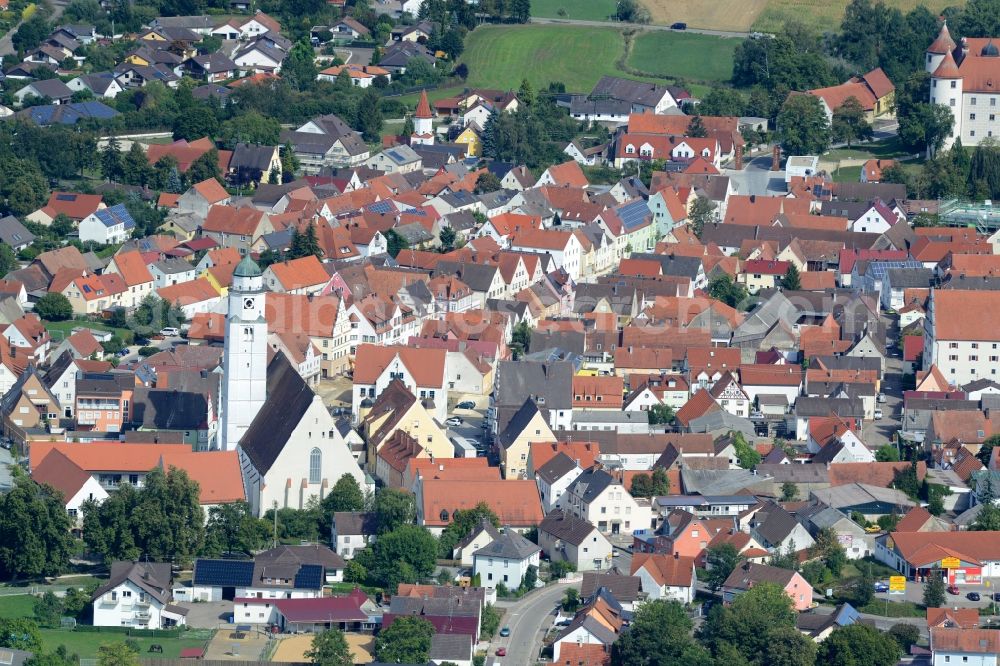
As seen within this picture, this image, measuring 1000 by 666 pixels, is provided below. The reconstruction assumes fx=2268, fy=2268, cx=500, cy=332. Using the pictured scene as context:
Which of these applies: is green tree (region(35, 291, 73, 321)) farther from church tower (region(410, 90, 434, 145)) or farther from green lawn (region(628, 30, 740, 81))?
green lawn (region(628, 30, 740, 81))

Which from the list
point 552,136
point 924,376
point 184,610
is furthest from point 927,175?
point 184,610

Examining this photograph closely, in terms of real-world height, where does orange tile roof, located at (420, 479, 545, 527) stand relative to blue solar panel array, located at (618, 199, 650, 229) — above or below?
above

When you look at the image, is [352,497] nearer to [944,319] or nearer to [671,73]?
[944,319]

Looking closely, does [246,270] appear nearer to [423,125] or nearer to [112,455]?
[112,455]

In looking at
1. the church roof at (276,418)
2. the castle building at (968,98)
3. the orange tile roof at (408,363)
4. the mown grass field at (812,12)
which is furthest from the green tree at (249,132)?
the church roof at (276,418)

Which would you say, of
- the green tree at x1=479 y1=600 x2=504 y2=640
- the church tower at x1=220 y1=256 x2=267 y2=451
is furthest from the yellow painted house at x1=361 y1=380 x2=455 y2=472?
the green tree at x1=479 y1=600 x2=504 y2=640
